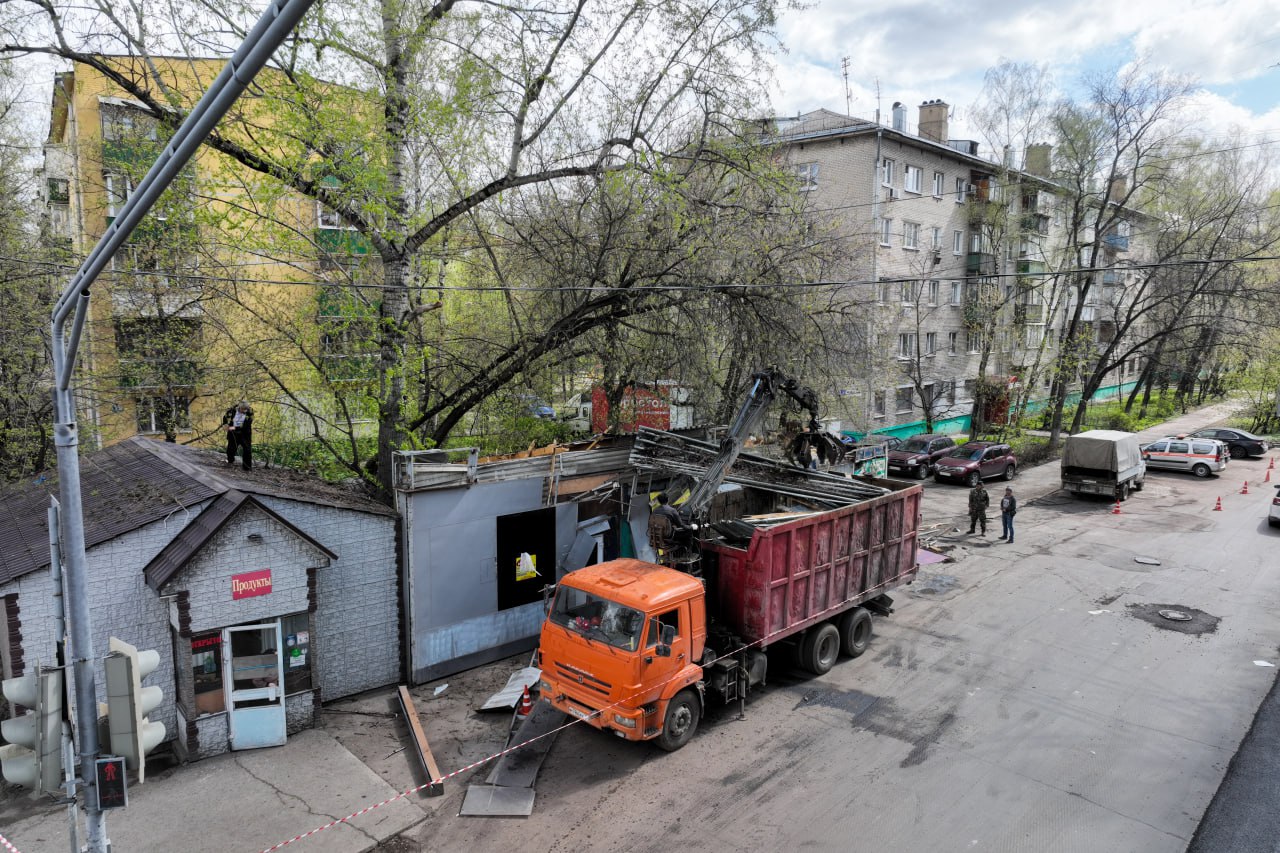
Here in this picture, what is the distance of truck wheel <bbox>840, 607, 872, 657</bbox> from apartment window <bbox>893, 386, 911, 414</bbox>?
23485 mm

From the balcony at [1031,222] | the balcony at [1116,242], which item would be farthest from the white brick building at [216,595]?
the balcony at [1116,242]

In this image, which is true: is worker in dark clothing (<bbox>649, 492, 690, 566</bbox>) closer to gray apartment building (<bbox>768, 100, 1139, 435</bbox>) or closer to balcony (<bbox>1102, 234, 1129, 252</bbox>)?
gray apartment building (<bbox>768, 100, 1139, 435</bbox>)

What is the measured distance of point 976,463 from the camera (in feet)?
86.5

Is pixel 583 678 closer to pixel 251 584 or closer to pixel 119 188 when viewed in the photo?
pixel 251 584

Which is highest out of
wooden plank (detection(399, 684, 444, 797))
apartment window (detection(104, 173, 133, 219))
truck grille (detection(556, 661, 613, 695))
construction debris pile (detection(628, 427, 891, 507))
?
apartment window (detection(104, 173, 133, 219))

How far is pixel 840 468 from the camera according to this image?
20266 mm

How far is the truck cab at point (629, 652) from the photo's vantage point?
29.9ft

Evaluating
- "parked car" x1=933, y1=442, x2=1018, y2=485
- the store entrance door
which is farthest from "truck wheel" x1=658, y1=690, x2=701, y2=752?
"parked car" x1=933, y1=442, x2=1018, y2=485

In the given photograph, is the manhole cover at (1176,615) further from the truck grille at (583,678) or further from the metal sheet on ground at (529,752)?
the metal sheet on ground at (529,752)

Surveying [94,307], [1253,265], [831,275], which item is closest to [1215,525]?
[831,275]

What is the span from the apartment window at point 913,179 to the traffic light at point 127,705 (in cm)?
3316

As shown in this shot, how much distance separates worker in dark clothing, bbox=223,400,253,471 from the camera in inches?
488

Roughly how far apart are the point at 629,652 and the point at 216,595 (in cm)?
515

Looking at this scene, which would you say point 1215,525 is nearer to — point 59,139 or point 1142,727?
point 1142,727
